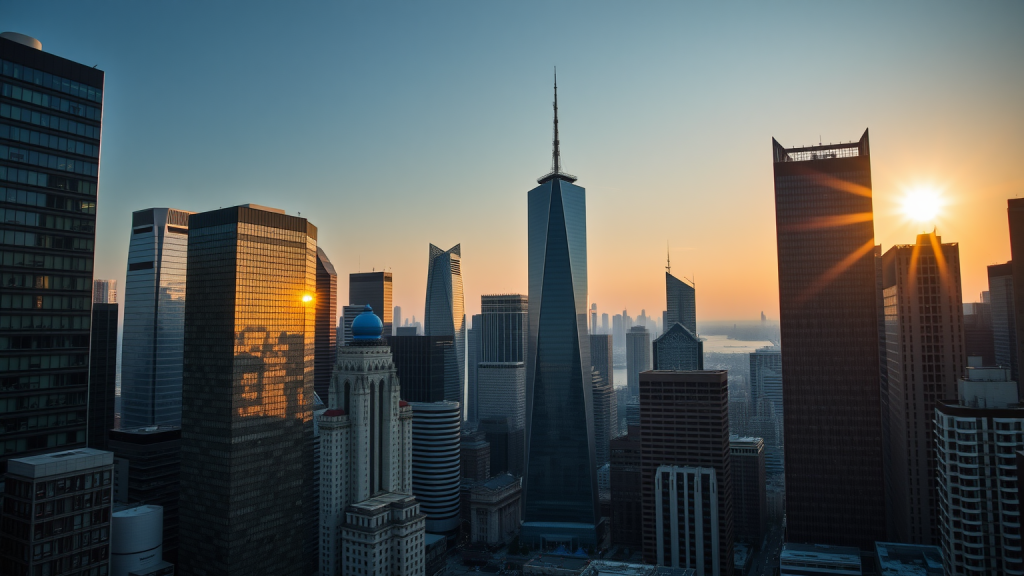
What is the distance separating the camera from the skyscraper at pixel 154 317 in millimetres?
177625

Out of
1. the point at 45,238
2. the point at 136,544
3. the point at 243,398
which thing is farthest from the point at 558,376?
the point at 45,238

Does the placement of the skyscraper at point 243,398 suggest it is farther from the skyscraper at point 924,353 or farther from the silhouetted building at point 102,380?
the skyscraper at point 924,353

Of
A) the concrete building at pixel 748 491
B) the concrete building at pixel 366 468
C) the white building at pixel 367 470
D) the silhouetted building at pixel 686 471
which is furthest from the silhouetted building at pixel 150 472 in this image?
the concrete building at pixel 748 491

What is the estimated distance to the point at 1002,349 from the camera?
19012 centimetres

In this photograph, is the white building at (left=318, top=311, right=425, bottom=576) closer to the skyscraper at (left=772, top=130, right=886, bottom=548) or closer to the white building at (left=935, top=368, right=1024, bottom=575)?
the white building at (left=935, top=368, right=1024, bottom=575)

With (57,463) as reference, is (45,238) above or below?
above

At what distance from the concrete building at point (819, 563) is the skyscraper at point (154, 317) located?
16271cm

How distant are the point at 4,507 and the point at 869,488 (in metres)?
162

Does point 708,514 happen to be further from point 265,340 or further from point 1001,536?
point 265,340

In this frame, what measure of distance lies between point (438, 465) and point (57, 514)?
12623cm

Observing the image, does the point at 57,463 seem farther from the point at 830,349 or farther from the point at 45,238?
the point at 830,349

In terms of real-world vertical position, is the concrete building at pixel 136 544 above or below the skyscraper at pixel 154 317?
below

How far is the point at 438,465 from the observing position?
187 metres

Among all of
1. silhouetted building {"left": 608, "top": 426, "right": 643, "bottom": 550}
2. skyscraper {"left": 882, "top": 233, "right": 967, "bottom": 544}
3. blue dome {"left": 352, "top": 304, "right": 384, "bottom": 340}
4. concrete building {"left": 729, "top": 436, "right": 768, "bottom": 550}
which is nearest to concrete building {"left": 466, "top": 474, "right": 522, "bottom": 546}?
silhouetted building {"left": 608, "top": 426, "right": 643, "bottom": 550}
